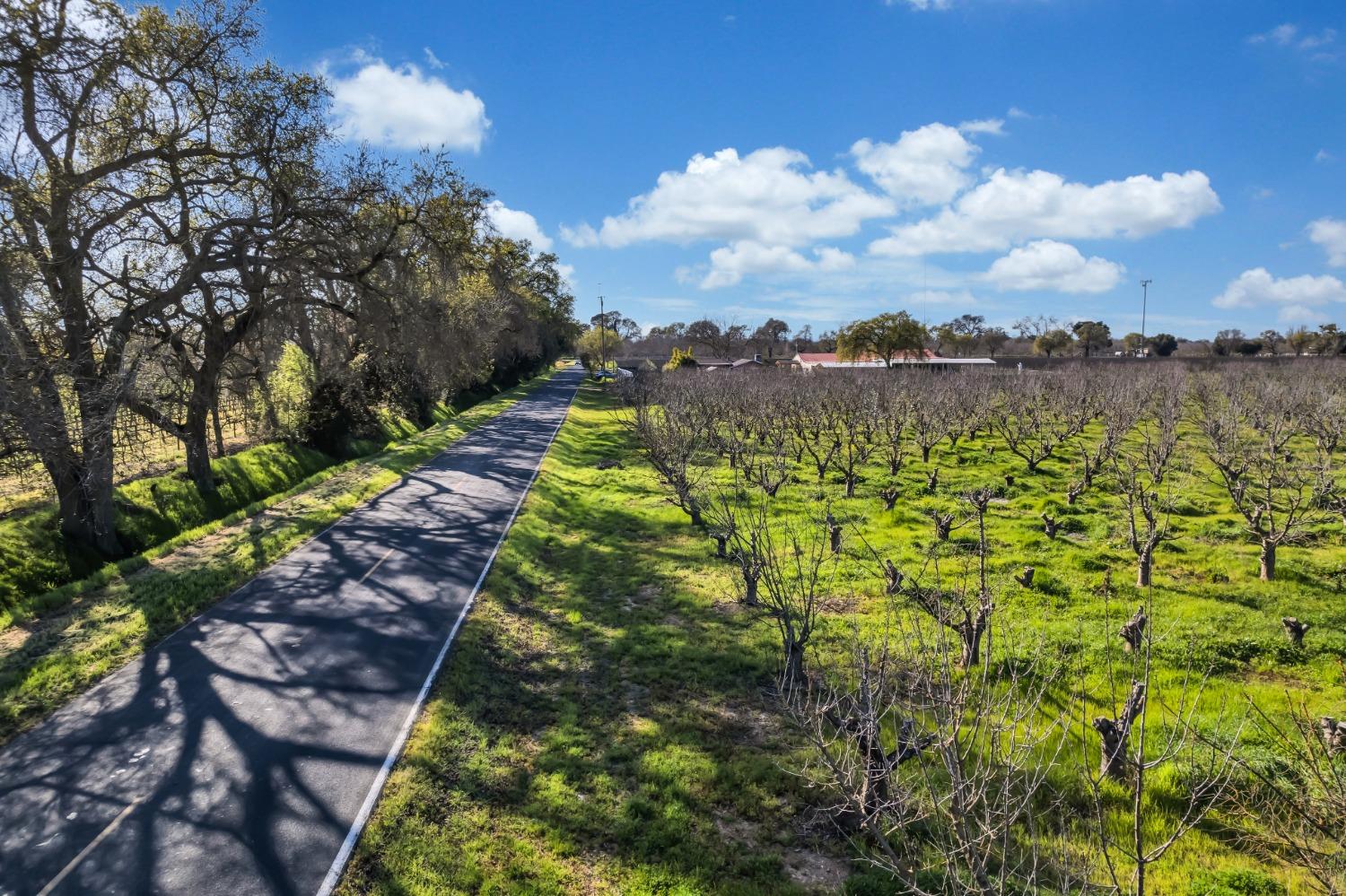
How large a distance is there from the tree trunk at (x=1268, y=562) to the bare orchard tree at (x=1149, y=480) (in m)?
1.56

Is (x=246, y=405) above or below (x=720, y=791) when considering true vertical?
above

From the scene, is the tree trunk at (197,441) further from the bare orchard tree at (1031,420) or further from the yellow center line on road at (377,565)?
the bare orchard tree at (1031,420)

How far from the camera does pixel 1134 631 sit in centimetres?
986

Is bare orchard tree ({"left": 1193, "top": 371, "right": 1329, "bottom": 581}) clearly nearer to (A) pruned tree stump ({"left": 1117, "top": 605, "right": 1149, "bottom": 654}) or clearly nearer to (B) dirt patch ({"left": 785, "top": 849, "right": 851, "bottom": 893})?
(A) pruned tree stump ({"left": 1117, "top": 605, "right": 1149, "bottom": 654})

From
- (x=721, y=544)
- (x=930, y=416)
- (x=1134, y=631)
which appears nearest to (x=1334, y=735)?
(x=1134, y=631)

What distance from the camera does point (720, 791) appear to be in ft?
25.1

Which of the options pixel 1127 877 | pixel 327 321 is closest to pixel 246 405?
pixel 327 321

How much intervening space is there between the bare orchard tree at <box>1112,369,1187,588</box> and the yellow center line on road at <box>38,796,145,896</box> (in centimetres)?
996

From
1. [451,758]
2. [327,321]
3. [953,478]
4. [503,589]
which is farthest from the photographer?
[327,321]

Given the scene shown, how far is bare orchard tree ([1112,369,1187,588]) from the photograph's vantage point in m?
11.7

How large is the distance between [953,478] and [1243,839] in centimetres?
1732

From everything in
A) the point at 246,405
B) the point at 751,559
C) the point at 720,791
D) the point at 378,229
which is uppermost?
the point at 378,229

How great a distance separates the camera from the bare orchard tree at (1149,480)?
1174cm

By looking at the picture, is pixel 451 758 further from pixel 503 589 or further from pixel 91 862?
pixel 503 589
